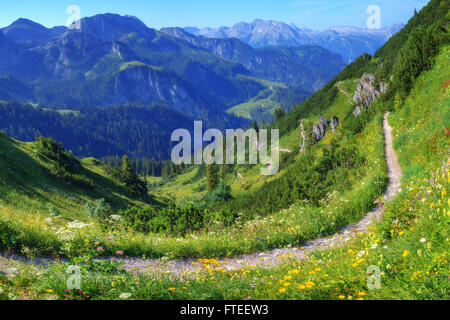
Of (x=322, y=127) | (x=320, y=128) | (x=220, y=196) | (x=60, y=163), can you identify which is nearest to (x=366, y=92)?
(x=322, y=127)

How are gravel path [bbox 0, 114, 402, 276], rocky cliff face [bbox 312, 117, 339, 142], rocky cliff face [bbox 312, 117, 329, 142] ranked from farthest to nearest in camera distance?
rocky cliff face [bbox 312, 117, 329, 142]
rocky cliff face [bbox 312, 117, 339, 142]
gravel path [bbox 0, 114, 402, 276]

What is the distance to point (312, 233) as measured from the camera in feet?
38.7

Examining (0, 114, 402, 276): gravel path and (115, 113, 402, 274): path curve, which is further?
(115, 113, 402, 274): path curve

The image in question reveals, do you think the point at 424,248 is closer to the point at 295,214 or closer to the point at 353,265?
the point at 353,265

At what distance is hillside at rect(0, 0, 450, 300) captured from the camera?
19.6ft

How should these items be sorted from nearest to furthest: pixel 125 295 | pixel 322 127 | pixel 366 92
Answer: pixel 125 295 → pixel 366 92 → pixel 322 127

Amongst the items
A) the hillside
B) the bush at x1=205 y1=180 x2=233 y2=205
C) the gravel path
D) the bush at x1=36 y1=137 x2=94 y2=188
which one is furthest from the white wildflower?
the bush at x1=205 y1=180 x2=233 y2=205

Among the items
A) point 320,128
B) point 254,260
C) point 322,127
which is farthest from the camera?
point 320,128

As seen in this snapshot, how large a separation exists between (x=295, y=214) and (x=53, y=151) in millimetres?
49335

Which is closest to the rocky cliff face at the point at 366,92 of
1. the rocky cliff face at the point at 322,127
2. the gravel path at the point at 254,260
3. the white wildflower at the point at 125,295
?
the rocky cliff face at the point at 322,127

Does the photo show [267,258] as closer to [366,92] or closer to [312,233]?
[312,233]

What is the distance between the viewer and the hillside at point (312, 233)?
19.6 ft

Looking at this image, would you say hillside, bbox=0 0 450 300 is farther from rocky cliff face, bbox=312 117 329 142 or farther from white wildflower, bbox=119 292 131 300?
rocky cliff face, bbox=312 117 329 142
